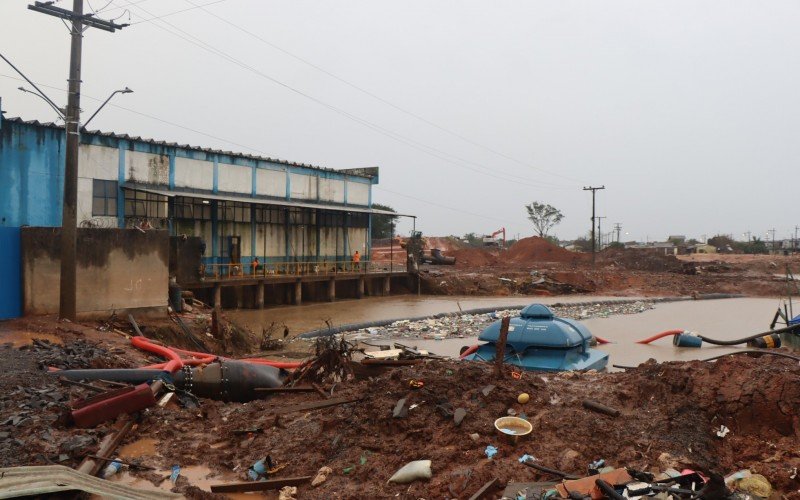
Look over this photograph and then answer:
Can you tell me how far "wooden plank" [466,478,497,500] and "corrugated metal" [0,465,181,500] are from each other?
2738 millimetres

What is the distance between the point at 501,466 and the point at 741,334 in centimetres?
2133

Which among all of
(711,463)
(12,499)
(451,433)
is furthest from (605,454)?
(12,499)

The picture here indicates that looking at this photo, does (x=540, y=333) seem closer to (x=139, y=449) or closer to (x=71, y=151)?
(x=139, y=449)

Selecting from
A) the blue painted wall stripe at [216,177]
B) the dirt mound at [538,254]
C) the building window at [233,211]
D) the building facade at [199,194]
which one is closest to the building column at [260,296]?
the building facade at [199,194]

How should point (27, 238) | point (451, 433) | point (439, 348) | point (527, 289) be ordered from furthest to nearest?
point (527, 289) < point (439, 348) < point (27, 238) < point (451, 433)

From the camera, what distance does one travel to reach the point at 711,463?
5.38 metres

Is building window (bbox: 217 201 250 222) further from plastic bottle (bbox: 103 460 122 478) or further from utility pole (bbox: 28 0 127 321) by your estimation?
plastic bottle (bbox: 103 460 122 478)

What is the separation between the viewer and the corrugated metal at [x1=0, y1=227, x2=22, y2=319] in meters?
13.9

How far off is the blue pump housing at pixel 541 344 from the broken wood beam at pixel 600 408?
14.4 feet

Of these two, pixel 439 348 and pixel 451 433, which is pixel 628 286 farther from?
pixel 451 433

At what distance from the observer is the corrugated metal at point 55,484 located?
194 inches

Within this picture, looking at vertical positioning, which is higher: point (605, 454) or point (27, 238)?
point (27, 238)

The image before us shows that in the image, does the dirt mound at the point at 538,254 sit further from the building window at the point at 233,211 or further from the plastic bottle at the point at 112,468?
the plastic bottle at the point at 112,468

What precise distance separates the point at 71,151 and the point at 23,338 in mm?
4458
